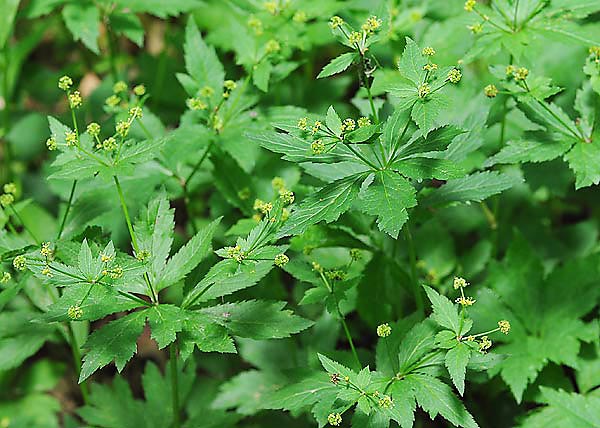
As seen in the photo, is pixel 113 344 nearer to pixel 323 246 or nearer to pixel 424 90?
pixel 323 246

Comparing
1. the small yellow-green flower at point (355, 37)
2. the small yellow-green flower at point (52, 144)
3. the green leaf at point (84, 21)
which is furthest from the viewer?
the green leaf at point (84, 21)

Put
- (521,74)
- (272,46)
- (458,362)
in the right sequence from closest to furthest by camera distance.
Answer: (458,362) → (521,74) → (272,46)

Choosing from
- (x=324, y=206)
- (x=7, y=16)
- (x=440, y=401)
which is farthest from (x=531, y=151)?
(x=7, y=16)

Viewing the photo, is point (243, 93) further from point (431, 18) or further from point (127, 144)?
point (431, 18)

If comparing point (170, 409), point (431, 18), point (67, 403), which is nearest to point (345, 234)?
point (170, 409)

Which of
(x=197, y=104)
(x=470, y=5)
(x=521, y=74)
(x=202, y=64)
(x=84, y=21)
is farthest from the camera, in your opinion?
(x=84, y=21)

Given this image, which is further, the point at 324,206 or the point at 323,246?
the point at 323,246

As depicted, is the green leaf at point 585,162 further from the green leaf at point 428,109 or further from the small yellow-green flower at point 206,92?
the small yellow-green flower at point 206,92

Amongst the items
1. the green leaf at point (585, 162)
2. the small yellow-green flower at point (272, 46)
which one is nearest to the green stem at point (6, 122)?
the small yellow-green flower at point (272, 46)
